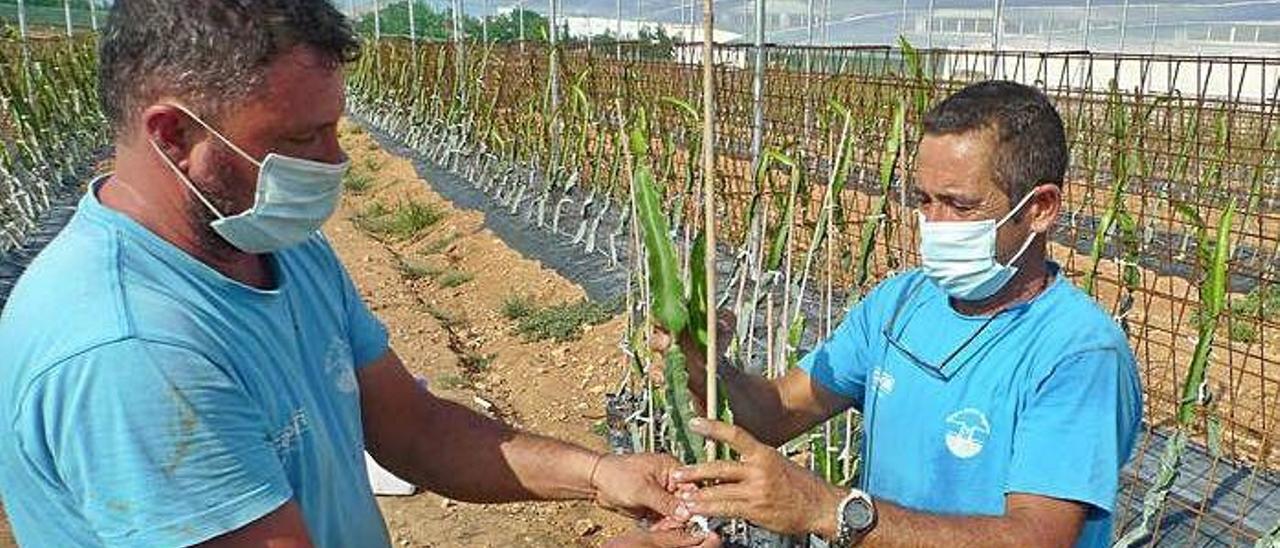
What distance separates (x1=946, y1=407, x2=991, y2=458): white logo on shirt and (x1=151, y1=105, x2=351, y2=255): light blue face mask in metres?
1.01

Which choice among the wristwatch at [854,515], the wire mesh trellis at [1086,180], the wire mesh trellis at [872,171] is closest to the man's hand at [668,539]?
the wristwatch at [854,515]

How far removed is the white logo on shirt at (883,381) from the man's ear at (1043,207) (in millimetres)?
347

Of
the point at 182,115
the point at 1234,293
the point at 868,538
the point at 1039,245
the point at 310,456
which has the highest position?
the point at 182,115

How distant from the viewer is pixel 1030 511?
1.49 m

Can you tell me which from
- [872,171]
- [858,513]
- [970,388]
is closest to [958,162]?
[970,388]

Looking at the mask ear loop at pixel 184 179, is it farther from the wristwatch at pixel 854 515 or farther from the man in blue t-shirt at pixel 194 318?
the wristwatch at pixel 854 515

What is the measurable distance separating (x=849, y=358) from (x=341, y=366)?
3.09ft

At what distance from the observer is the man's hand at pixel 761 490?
1361 mm

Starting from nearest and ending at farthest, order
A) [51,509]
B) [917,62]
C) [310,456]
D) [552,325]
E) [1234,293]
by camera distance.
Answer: [51,509] → [310,456] → [917,62] → [552,325] → [1234,293]

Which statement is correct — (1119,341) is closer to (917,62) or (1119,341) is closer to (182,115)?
(182,115)

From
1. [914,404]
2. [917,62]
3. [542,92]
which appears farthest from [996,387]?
[542,92]

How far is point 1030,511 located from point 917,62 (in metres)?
2.22

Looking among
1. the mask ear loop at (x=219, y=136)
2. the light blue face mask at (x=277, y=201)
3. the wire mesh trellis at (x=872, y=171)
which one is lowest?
the wire mesh trellis at (x=872, y=171)

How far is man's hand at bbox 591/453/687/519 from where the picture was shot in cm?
160
